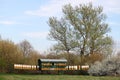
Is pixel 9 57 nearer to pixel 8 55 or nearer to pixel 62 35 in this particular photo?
pixel 8 55

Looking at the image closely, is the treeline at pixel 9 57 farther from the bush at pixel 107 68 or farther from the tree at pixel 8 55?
the bush at pixel 107 68

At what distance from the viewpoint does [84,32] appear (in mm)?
48344

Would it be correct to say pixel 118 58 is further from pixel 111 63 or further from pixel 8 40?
pixel 8 40

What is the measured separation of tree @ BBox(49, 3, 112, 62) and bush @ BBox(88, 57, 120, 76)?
9511 mm

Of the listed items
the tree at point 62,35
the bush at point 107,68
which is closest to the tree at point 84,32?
the tree at point 62,35

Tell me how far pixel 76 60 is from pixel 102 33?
584 cm

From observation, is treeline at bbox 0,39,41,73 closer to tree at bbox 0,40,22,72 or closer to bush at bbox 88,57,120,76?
tree at bbox 0,40,22,72

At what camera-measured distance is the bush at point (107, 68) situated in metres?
36.8

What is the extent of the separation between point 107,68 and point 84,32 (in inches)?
479

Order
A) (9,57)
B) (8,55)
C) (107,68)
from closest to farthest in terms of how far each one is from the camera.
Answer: (107,68) → (9,57) → (8,55)

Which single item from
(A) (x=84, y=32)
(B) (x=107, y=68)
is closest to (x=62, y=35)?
(A) (x=84, y=32)

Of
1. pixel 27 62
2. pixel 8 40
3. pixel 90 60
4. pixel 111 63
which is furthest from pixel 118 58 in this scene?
pixel 8 40

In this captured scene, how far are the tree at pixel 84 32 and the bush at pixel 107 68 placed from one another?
951cm

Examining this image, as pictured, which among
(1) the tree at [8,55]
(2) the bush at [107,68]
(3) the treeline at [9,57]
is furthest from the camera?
(1) the tree at [8,55]
